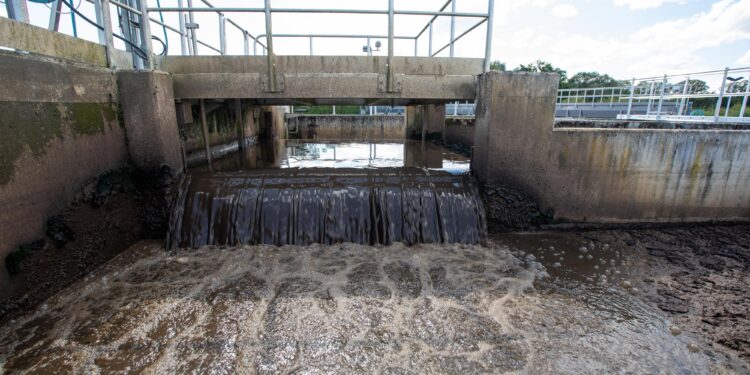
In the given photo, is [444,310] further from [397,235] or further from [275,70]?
[275,70]

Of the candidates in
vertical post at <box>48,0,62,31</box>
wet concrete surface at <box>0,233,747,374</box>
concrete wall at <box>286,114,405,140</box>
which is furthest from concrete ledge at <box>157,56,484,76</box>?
concrete wall at <box>286,114,405,140</box>

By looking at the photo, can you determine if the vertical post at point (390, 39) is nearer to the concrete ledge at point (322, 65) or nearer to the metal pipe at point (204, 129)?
the concrete ledge at point (322, 65)

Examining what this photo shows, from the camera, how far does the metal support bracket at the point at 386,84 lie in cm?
659

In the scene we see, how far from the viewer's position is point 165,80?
6.26m

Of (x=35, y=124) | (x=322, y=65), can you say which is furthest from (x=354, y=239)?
(x=35, y=124)

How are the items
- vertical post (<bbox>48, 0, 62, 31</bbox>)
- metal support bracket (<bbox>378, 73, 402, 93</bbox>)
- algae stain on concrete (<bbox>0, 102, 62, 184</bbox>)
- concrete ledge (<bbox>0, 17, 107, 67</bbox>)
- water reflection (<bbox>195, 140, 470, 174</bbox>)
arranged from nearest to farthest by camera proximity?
1. algae stain on concrete (<bbox>0, 102, 62, 184</bbox>)
2. concrete ledge (<bbox>0, 17, 107, 67</bbox>)
3. vertical post (<bbox>48, 0, 62, 31</bbox>)
4. metal support bracket (<bbox>378, 73, 402, 93</bbox>)
5. water reflection (<bbox>195, 140, 470, 174</bbox>)

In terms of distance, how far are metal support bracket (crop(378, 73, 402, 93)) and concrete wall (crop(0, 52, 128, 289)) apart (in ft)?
13.6

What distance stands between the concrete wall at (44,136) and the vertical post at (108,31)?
339mm

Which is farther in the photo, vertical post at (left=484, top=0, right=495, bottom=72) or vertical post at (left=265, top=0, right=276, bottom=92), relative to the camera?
vertical post at (left=484, top=0, right=495, bottom=72)

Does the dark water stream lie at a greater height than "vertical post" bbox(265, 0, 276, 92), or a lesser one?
lesser

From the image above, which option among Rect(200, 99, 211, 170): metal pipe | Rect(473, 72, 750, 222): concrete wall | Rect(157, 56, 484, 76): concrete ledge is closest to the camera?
Rect(473, 72, 750, 222): concrete wall

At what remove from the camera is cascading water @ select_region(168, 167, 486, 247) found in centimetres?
619

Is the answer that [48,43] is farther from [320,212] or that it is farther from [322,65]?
[320,212]

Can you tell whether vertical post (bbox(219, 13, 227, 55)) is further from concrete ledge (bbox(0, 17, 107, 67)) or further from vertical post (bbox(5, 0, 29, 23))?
vertical post (bbox(5, 0, 29, 23))
